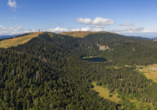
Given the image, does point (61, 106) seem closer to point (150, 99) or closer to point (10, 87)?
point (10, 87)

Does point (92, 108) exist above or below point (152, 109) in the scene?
above

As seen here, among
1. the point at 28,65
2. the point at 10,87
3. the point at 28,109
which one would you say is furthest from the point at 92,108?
the point at 28,65

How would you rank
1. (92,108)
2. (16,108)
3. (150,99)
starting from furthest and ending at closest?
(150,99)
(92,108)
(16,108)

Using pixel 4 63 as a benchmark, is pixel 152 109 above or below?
below

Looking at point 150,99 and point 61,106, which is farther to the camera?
point 150,99

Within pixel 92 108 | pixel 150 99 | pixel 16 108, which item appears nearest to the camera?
pixel 16 108

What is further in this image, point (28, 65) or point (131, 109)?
point (28, 65)

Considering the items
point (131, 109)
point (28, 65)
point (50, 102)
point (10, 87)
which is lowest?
point (131, 109)

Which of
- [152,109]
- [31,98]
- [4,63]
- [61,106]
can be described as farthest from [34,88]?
[152,109]

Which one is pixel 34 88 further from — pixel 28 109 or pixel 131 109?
pixel 131 109
